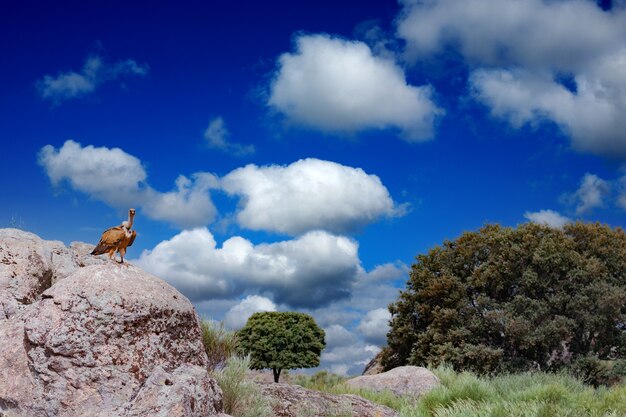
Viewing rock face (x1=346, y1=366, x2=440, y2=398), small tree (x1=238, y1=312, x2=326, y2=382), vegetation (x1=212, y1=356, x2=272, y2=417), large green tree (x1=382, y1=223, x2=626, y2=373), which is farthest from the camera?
small tree (x1=238, y1=312, x2=326, y2=382)

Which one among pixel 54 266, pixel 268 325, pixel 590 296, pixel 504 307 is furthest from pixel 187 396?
pixel 268 325

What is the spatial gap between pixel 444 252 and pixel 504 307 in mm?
3897

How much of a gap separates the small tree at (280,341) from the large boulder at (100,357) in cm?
3142

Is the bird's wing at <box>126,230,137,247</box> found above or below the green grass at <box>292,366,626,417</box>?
above

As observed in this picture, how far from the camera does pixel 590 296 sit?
1066 inches

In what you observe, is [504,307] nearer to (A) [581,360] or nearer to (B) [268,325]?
(A) [581,360]

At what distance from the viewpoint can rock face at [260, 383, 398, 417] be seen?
11.0 meters

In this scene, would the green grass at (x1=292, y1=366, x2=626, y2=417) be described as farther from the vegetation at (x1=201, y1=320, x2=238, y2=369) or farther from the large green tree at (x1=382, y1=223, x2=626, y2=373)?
the large green tree at (x1=382, y1=223, x2=626, y2=373)

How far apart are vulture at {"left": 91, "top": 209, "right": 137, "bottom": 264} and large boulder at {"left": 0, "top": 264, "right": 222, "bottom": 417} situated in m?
1.01

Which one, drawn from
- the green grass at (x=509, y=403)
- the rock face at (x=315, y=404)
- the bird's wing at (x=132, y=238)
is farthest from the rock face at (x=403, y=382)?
the bird's wing at (x=132, y=238)

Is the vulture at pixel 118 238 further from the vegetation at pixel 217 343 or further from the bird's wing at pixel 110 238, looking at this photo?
the vegetation at pixel 217 343

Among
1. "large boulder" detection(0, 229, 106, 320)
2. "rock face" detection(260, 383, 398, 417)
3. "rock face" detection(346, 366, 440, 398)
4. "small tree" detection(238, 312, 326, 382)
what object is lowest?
"rock face" detection(260, 383, 398, 417)

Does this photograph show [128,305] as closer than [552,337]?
Yes

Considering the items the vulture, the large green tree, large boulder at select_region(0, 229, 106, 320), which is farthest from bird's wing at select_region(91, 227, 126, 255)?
the large green tree
